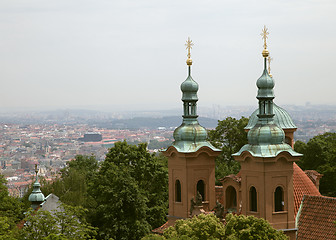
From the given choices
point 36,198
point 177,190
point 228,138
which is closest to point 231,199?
point 177,190

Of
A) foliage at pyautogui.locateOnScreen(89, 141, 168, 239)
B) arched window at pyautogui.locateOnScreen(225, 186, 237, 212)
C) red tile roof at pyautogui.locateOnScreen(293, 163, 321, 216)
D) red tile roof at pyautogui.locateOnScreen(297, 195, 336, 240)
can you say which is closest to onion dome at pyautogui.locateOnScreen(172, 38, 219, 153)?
arched window at pyautogui.locateOnScreen(225, 186, 237, 212)

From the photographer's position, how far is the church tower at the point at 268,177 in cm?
3509

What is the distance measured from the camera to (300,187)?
3794cm

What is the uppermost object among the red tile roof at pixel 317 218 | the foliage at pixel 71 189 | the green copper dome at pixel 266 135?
the green copper dome at pixel 266 135

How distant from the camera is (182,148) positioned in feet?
129

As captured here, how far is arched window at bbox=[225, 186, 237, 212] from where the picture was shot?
39.6 m

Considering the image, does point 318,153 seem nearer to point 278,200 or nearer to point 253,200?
point 278,200

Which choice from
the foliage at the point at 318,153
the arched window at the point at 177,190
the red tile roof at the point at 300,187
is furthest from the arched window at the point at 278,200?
the foliage at the point at 318,153

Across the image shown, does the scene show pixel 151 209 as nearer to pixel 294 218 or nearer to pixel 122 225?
pixel 122 225

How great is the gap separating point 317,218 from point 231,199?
615 cm

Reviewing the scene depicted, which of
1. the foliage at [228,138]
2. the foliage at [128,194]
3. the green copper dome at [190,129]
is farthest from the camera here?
the foliage at [228,138]

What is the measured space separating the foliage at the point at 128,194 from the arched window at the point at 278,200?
15.6 metres

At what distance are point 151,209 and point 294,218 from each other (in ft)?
67.1

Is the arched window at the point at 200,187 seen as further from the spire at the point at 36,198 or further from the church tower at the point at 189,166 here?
the spire at the point at 36,198
